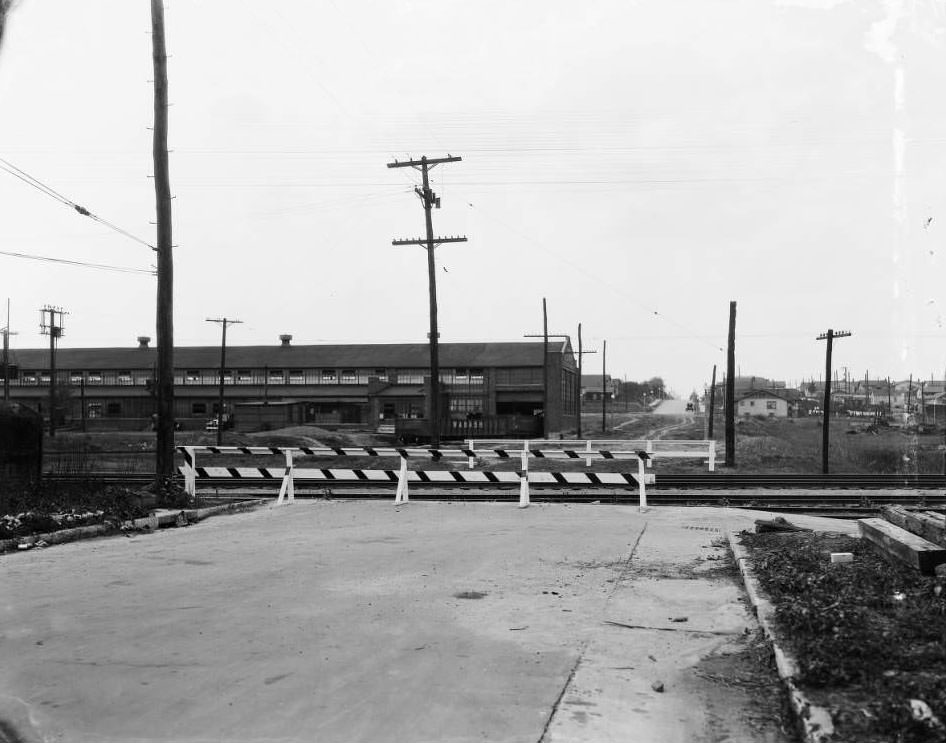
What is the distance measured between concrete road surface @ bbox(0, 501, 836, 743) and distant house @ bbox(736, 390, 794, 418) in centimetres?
12678

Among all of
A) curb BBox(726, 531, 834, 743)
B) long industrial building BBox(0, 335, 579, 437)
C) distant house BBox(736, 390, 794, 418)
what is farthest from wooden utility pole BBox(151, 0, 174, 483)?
distant house BBox(736, 390, 794, 418)

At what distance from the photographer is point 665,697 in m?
4.87

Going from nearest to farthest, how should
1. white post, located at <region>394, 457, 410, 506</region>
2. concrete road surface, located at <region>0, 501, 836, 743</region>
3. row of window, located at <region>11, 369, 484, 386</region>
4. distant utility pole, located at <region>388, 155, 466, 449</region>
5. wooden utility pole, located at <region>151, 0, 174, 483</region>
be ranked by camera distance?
1. concrete road surface, located at <region>0, 501, 836, 743</region>
2. white post, located at <region>394, 457, 410, 506</region>
3. wooden utility pole, located at <region>151, 0, 174, 483</region>
4. distant utility pole, located at <region>388, 155, 466, 449</region>
5. row of window, located at <region>11, 369, 484, 386</region>

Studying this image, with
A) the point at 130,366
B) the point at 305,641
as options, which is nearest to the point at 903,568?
the point at 305,641

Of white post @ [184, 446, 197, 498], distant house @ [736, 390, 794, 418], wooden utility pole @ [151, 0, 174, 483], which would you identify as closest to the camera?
white post @ [184, 446, 197, 498]

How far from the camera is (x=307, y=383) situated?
80.2 metres

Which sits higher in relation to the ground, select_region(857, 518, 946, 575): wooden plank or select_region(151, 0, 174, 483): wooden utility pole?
select_region(151, 0, 174, 483): wooden utility pole

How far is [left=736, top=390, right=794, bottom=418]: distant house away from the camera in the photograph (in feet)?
426

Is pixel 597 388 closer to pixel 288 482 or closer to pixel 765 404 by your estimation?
pixel 765 404

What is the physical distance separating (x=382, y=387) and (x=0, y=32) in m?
71.5

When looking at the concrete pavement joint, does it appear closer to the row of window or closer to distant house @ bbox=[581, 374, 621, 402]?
the row of window

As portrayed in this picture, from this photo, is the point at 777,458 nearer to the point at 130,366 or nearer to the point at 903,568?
the point at 903,568

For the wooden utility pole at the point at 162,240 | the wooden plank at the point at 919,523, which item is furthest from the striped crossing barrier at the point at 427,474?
the wooden plank at the point at 919,523

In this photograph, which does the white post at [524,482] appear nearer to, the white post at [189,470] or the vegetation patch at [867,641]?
the white post at [189,470]
